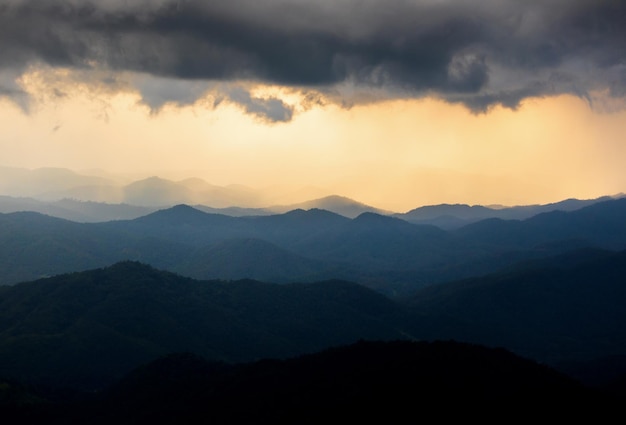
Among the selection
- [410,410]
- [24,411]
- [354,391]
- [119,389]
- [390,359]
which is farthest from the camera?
[119,389]

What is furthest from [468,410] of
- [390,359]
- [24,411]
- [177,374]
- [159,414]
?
[24,411]

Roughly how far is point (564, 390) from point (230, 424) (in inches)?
2258

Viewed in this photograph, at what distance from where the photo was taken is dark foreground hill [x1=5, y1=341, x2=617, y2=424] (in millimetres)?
124438

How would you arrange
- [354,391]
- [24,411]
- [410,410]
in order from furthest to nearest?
[24,411] < [354,391] < [410,410]

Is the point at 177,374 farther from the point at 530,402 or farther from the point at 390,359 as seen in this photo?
the point at 530,402

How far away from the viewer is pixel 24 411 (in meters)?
158

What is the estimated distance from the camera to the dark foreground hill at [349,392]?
408 feet

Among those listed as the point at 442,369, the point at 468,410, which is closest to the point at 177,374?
the point at 442,369

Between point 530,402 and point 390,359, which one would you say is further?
point 390,359

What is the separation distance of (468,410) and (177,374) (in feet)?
239

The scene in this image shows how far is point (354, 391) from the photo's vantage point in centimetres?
13312

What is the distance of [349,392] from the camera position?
133750 millimetres

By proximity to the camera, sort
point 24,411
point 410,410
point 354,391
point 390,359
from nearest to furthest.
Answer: point 410,410, point 354,391, point 390,359, point 24,411

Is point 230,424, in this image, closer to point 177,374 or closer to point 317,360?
point 317,360
